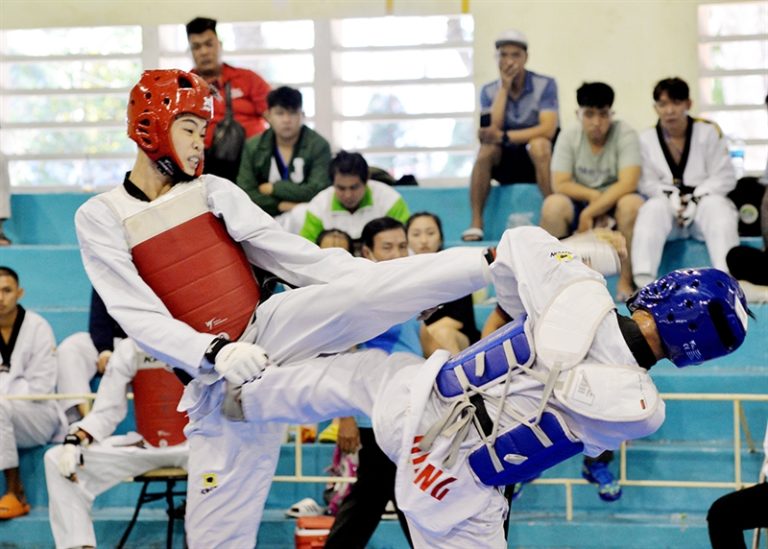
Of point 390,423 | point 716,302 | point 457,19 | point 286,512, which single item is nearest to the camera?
point 716,302

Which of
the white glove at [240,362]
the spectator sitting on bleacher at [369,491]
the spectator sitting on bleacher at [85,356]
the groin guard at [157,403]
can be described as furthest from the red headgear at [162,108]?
the spectator sitting on bleacher at [85,356]

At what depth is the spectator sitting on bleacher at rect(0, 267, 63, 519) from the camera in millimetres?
6754

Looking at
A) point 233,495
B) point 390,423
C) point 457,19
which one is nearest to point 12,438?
point 233,495

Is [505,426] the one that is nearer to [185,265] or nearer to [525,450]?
[525,450]

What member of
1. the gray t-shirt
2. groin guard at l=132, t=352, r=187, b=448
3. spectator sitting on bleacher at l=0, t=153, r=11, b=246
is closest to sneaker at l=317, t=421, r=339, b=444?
groin guard at l=132, t=352, r=187, b=448

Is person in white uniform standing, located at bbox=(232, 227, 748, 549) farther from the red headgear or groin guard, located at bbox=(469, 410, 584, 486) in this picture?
the red headgear

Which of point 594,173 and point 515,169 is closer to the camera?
point 594,173

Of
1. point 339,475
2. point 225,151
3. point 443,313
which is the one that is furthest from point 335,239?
point 225,151

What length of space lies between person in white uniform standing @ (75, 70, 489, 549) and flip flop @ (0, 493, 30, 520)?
2.65 metres

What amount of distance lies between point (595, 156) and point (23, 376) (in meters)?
3.77

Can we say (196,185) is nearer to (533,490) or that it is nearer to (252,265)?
(252,265)

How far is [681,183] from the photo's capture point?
24.8 ft

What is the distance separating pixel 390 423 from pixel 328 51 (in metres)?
6.77

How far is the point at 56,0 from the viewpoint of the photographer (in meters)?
10.1
